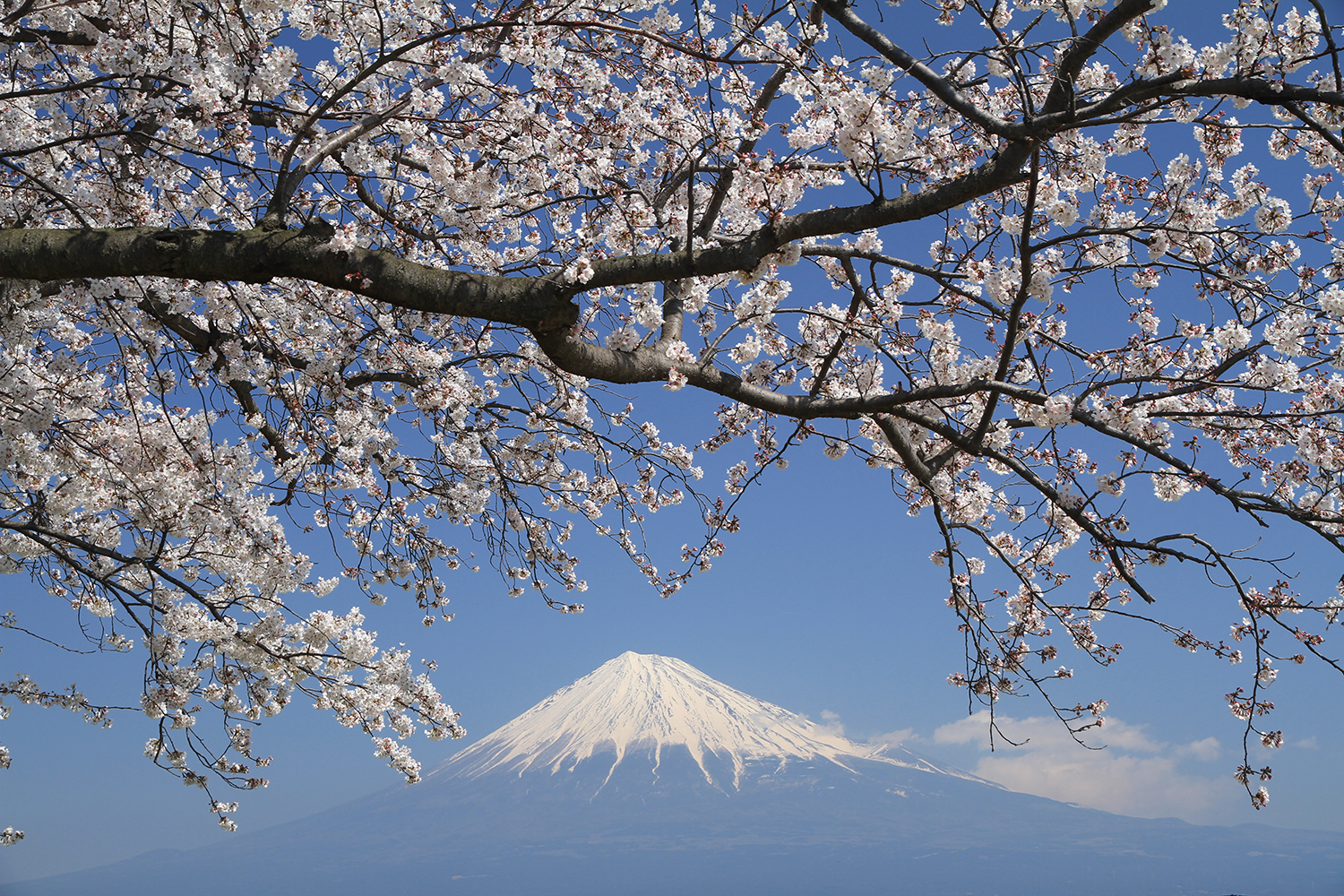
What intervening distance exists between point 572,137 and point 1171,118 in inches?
120

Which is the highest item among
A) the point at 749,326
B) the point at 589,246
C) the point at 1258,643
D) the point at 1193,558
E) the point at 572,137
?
the point at 572,137

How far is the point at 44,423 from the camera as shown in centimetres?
393

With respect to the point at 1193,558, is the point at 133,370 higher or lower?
higher

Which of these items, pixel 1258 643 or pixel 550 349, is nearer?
pixel 550 349

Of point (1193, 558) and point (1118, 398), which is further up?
point (1118, 398)

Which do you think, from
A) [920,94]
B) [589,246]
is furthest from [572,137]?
[920,94]

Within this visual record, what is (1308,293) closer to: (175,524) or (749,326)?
(749,326)

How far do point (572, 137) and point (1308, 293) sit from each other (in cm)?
390

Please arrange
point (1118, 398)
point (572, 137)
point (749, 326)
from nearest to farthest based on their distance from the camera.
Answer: point (1118, 398) → point (572, 137) → point (749, 326)

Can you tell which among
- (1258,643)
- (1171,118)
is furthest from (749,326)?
(1258,643)

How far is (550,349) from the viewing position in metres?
3.27

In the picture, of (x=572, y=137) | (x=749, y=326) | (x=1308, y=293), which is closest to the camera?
(x=1308, y=293)

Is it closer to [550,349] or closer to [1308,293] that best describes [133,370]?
A: [550,349]

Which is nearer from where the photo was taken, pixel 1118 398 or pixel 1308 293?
pixel 1118 398
